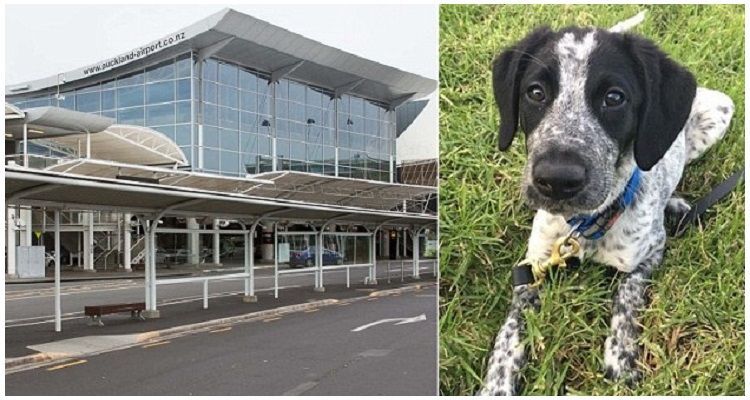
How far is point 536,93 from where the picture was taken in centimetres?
352

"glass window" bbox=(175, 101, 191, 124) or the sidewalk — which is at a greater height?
"glass window" bbox=(175, 101, 191, 124)

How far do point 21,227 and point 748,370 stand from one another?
8.51m

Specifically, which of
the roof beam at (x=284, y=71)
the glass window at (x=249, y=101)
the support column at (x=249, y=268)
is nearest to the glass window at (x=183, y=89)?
the glass window at (x=249, y=101)

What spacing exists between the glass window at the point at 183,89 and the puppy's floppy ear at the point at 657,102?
7360 mm

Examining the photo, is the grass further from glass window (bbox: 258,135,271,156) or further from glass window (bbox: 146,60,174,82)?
glass window (bbox: 258,135,271,156)

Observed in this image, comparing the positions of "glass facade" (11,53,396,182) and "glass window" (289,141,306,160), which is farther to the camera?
"glass window" (289,141,306,160)

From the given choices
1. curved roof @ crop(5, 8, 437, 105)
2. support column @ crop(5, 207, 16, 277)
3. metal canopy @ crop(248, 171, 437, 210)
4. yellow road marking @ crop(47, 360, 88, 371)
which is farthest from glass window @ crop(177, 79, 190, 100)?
yellow road marking @ crop(47, 360, 88, 371)

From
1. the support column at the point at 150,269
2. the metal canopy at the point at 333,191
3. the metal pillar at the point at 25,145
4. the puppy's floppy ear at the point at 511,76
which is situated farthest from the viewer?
the support column at the point at 150,269

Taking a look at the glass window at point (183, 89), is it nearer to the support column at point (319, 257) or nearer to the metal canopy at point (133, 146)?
the metal canopy at point (133, 146)

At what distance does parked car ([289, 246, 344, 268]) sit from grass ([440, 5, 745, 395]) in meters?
9.85

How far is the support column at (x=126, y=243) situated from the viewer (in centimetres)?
1099

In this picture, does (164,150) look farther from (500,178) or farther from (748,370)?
(748,370)

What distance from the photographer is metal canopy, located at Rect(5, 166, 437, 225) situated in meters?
6.44

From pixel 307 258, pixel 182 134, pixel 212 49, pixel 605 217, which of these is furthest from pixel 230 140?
pixel 605 217
